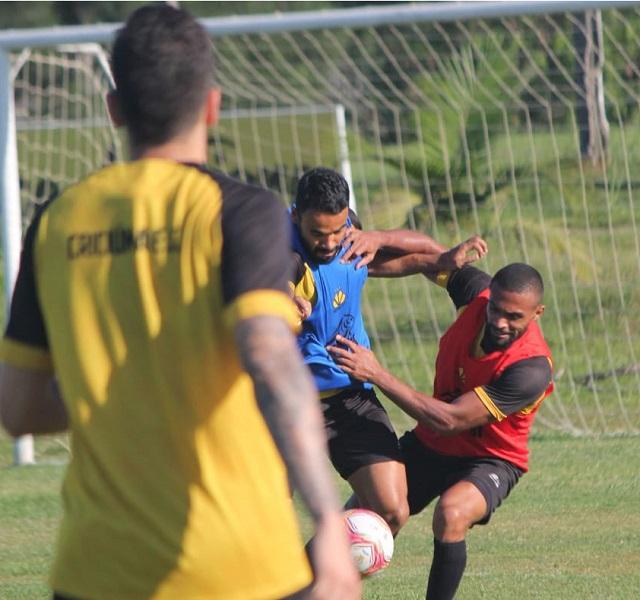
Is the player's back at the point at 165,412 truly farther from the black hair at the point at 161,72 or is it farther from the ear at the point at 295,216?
the ear at the point at 295,216

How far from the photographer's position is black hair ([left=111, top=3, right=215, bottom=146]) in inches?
90.7

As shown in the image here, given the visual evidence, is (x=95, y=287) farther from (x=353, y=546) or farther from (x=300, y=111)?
(x=300, y=111)

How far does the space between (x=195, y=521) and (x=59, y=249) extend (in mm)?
592

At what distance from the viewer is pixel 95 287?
7.68 ft

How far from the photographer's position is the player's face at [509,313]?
5352mm

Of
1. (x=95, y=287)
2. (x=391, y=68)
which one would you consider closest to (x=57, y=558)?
(x=95, y=287)

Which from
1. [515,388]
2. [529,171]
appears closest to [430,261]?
[515,388]

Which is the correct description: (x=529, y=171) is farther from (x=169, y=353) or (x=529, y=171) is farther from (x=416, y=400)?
(x=169, y=353)

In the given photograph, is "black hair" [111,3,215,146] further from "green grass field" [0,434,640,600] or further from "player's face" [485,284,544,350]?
"green grass field" [0,434,640,600]

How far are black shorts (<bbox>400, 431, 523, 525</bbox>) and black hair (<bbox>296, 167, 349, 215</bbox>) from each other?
48.1 inches

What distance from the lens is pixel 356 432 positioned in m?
5.77

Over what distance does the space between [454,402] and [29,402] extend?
3098 millimetres

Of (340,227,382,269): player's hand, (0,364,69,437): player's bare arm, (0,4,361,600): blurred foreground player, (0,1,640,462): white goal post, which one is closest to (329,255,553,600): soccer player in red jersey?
(340,227,382,269): player's hand

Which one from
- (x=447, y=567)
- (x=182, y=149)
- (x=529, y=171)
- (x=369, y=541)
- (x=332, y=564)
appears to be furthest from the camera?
(x=529, y=171)
